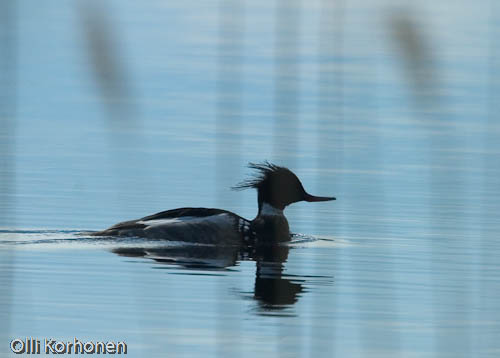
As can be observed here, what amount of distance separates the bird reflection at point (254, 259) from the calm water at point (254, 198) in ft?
0.10

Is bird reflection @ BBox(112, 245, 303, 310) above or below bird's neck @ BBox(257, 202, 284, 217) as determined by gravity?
below

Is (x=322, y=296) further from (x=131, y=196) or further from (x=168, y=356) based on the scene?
(x=131, y=196)

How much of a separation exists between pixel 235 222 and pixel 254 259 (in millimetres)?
1073

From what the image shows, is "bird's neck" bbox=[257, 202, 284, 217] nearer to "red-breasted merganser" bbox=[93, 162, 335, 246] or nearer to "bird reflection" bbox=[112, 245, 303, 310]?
"red-breasted merganser" bbox=[93, 162, 335, 246]

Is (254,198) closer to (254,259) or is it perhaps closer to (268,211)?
(268,211)

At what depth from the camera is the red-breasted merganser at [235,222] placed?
12203 millimetres

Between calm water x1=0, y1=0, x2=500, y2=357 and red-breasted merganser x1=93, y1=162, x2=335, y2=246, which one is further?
red-breasted merganser x1=93, y1=162, x2=335, y2=246

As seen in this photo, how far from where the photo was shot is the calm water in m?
6.34

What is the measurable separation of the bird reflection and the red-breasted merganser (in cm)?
20

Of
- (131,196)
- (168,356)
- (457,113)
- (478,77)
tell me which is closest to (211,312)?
(168,356)

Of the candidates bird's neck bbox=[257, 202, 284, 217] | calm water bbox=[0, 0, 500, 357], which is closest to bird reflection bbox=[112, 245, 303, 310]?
calm water bbox=[0, 0, 500, 357]

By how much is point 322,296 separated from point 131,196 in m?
5.56

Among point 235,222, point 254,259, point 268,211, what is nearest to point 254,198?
point 268,211

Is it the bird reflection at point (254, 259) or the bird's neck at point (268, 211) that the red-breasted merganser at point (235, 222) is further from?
the bird reflection at point (254, 259)
